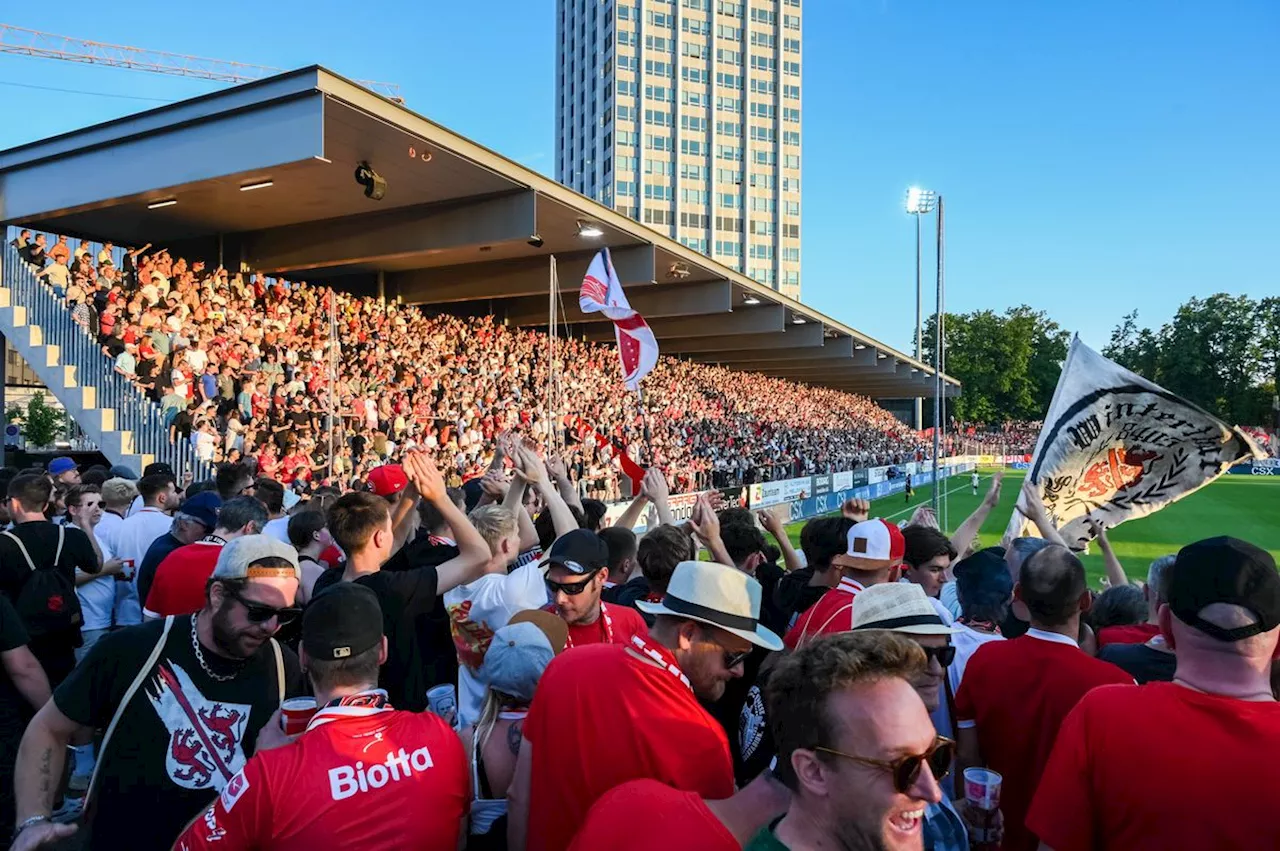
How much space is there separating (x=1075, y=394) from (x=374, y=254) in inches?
575

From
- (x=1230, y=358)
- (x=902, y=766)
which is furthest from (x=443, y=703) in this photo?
(x=1230, y=358)

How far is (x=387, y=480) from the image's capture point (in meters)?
5.59

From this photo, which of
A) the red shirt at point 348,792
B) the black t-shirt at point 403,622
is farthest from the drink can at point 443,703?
the red shirt at point 348,792

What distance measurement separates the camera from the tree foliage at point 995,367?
299 ft

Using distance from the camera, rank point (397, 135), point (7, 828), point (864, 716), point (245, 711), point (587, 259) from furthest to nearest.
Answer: point (587, 259) < point (397, 135) < point (7, 828) < point (245, 711) < point (864, 716)

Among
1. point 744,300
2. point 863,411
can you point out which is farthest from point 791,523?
point 863,411

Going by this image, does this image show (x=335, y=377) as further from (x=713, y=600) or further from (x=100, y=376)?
(x=713, y=600)

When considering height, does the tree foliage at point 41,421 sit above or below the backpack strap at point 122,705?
below

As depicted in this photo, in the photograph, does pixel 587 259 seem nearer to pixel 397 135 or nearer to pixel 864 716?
pixel 397 135

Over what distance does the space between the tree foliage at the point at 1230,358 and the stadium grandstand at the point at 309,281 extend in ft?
242

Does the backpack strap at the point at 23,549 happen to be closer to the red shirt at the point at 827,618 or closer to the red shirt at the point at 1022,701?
the red shirt at the point at 827,618

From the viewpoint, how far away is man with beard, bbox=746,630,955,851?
5.29 feet

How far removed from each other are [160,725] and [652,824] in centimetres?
201

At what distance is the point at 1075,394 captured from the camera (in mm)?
7691
